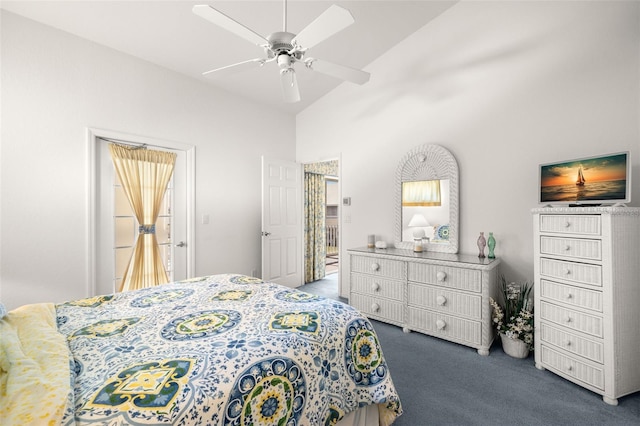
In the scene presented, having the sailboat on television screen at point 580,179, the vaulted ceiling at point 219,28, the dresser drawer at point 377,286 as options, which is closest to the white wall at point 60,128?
the vaulted ceiling at point 219,28

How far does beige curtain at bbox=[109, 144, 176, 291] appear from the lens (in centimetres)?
288

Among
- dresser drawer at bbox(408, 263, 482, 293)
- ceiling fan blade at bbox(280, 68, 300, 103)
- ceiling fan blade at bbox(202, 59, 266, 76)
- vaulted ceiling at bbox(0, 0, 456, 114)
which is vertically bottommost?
dresser drawer at bbox(408, 263, 482, 293)

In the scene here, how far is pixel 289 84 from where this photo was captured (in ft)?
6.91

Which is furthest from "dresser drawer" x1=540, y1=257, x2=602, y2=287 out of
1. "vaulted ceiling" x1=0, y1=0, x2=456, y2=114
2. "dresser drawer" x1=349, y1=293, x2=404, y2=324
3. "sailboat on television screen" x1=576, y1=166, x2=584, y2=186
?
"vaulted ceiling" x1=0, y1=0, x2=456, y2=114

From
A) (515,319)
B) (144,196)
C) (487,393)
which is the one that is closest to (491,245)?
(515,319)

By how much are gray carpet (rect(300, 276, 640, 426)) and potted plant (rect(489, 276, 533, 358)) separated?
10 centimetres

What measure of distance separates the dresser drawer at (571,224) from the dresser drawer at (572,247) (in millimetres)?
59

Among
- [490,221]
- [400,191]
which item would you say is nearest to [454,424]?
[490,221]

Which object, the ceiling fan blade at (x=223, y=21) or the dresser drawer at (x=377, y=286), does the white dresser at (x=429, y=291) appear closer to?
the dresser drawer at (x=377, y=286)

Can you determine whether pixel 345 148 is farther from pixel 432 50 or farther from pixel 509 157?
pixel 509 157

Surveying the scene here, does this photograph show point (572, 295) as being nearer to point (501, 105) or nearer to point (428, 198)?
point (428, 198)

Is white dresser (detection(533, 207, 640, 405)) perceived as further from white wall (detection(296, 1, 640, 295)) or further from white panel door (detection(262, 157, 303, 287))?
white panel door (detection(262, 157, 303, 287))

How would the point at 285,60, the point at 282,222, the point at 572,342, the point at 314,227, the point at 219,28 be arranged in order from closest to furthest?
the point at 285,60
the point at 572,342
the point at 219,28
the point at 282,222
the point at 314,227

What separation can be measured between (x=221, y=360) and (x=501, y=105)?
124 inches
